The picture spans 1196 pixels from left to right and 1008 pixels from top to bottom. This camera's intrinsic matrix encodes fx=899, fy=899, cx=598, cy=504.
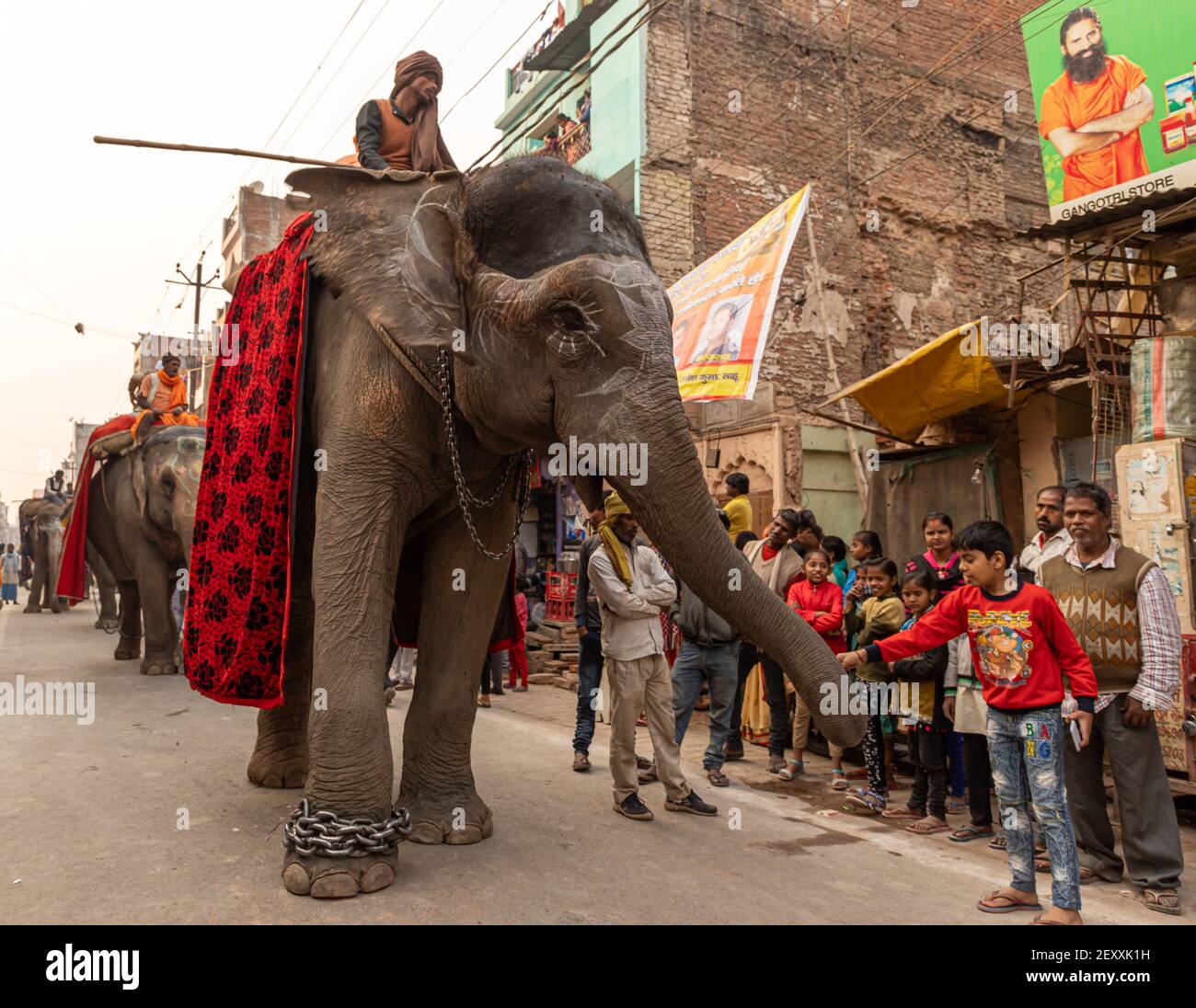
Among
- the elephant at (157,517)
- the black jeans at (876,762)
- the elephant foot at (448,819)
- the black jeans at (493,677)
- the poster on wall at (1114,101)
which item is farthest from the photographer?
the black jeans at (493,677)

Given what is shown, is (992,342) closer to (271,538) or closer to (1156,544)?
(1156,544)

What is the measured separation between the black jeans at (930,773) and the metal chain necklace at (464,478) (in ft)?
10.3

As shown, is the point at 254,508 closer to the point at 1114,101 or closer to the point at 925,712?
the point at 925,712

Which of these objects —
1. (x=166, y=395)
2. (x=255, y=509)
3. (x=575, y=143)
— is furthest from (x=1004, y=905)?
(x=575, y=143)

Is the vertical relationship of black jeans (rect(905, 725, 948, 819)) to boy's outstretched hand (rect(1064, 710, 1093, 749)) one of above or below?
below

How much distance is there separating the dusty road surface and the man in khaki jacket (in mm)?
329

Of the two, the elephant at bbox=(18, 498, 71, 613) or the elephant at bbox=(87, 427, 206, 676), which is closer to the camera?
the elephant at bbox=(87, 427, 206, 676)

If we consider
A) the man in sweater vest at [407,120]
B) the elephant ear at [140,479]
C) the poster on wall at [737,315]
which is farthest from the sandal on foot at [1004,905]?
the elephant ear at [140,479]

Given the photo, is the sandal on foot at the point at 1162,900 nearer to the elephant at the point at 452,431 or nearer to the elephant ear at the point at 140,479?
the elephant at the point at 452,431

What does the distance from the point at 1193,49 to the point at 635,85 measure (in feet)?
33.2

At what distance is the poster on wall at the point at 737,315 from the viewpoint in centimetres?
852

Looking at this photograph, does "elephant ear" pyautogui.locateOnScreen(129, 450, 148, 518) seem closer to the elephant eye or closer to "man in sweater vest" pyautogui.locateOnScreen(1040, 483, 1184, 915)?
the elephant eye

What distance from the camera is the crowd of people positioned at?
3857 mm

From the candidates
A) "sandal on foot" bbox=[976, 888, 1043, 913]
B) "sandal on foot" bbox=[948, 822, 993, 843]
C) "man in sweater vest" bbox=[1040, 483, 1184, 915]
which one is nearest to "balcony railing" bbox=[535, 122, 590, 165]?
"man in sweater vest" bbox=[1040, 483, 1184, 915]
